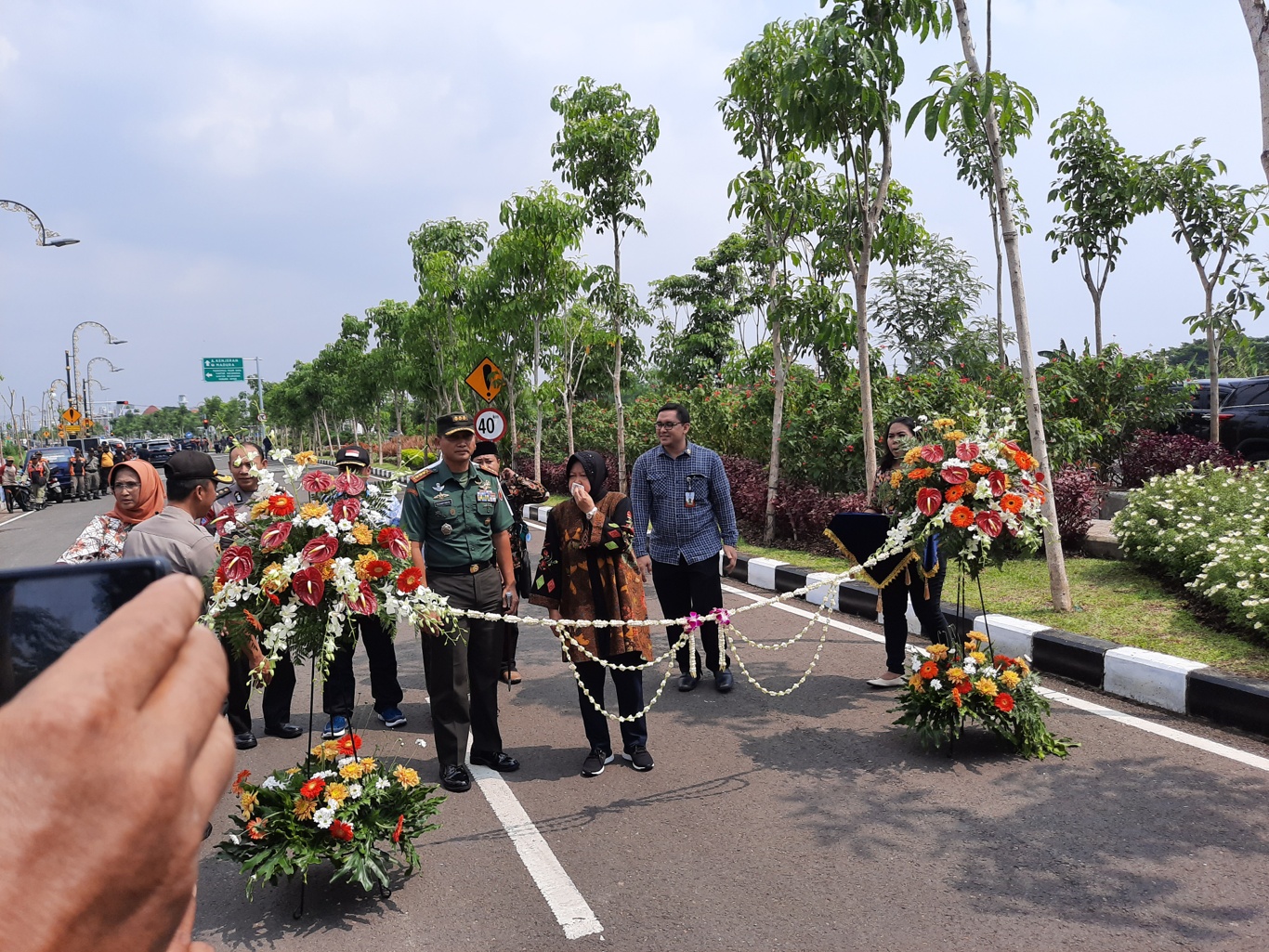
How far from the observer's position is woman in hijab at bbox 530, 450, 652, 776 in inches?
172

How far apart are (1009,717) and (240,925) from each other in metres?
3.37

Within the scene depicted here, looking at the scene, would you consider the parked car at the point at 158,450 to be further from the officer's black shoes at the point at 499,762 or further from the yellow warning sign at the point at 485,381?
the officer's black shoes at the point at 499,762

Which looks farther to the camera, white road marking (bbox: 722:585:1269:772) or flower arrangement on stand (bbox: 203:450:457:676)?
white road marking (bbox: 722:585:1269:772)

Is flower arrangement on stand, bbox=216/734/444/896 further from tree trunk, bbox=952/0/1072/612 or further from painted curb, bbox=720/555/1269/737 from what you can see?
tree trunk, bbox=952/0/1072/612

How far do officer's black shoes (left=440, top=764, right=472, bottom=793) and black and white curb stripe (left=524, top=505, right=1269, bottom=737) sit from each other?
208 centimetres

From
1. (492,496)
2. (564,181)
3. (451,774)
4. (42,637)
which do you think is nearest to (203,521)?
(492,496)

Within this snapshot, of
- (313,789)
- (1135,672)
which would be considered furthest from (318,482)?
(1135,672)

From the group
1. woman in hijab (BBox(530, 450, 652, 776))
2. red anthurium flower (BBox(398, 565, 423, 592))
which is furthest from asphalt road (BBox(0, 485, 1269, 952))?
red anthurium flower (BBox(398, 565, 423, 592))

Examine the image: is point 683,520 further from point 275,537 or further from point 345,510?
point 275,537

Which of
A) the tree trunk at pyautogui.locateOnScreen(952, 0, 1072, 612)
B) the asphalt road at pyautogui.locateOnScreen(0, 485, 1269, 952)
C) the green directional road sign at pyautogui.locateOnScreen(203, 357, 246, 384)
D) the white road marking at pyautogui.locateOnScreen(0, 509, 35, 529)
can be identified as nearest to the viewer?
the asphalt road at pyautogui.locateOnScreen(0, 485, 1269, 952)

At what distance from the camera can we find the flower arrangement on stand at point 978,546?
4121mm

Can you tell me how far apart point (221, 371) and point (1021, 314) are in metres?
58.6

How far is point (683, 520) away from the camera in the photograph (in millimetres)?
5430

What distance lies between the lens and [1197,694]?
4.54 m
